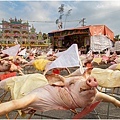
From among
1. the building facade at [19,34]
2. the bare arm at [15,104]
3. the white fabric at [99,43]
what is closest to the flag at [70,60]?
the bare arm at [15,104]

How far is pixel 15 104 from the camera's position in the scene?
1.25 m

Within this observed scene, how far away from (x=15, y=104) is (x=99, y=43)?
13.9 metres

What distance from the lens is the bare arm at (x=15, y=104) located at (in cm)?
121

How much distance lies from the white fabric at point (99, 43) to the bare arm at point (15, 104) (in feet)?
45.1

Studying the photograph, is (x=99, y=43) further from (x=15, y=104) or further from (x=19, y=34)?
(x=19, y=34)

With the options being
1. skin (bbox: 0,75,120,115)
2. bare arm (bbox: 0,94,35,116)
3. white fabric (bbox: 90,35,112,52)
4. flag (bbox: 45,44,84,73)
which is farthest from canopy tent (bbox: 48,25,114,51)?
bare arm (bbox: 0,94,35,116)

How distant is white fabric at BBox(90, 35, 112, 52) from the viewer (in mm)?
14820

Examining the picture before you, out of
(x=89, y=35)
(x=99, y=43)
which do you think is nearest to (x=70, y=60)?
(x=99, y=43)

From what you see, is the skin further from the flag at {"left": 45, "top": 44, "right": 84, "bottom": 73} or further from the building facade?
the building facade

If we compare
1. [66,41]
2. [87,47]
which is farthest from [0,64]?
[66,41]

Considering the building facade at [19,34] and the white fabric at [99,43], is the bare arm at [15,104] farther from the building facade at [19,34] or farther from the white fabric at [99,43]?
the building facade at [19,34]

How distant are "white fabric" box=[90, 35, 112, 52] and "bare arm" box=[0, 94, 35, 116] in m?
13.8

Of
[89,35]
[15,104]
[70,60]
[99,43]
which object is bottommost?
[15,104]

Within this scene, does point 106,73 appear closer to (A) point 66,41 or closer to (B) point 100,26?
(B) point 100,26
